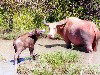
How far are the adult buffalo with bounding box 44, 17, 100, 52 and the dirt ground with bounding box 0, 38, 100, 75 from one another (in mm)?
272

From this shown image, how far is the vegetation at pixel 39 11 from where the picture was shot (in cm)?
1345

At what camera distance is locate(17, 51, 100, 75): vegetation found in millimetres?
8656

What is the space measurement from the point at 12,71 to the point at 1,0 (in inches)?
216

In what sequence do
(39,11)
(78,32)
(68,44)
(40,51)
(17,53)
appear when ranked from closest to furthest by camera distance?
(17,53) < (78,32) < (40,51) < (68,44) < (39,11)

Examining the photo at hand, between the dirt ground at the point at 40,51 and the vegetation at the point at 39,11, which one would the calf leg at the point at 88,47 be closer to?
the dirt ground at the point at 40,51

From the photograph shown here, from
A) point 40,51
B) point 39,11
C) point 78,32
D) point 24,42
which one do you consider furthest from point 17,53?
point 39,11

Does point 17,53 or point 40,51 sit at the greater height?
point 17,53

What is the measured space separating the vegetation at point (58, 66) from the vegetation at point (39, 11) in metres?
3.81

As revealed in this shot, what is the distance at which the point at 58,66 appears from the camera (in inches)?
354

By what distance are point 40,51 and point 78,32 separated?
1183 millimetres

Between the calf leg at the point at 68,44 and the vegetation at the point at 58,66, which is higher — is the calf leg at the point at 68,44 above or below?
below

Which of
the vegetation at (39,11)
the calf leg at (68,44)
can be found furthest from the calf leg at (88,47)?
the vegetation at (39,11)

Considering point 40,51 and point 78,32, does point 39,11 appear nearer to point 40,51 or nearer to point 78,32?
point 40,51

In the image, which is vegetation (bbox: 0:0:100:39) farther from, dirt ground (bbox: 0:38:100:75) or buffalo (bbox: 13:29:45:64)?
buffalo (bbox: 13:29:45:64)
